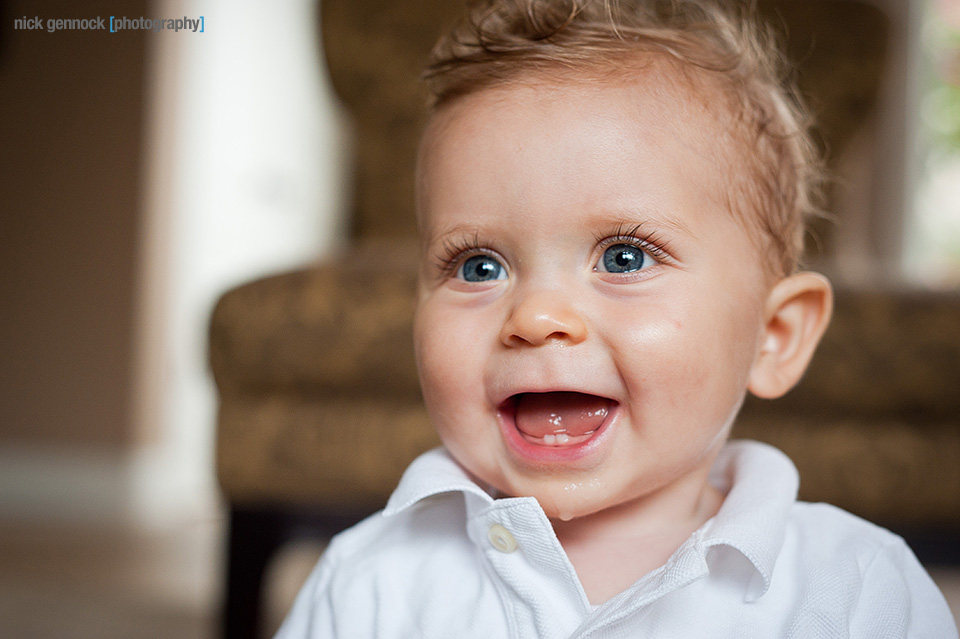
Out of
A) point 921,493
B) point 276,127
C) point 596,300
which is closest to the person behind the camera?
point 596,300

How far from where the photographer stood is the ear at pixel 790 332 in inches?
24.5

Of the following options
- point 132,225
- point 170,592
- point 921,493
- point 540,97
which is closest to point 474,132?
point 540,97

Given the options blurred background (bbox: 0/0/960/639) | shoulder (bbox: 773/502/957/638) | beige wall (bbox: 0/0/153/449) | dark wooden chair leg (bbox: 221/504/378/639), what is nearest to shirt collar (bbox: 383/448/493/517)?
shoulder (bbox: 773/502/957/638)

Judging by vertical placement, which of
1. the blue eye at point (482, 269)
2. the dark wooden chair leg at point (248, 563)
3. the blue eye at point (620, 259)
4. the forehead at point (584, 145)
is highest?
the forehead at point (584, 145)

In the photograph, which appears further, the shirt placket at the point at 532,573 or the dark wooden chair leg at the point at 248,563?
the dark wooden chair leg at the point at 248,563

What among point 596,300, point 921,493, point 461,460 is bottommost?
point 921,493

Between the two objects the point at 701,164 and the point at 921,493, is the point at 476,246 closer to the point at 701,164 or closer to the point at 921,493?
the point at 701,164

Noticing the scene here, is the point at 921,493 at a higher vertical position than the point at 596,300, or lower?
lower

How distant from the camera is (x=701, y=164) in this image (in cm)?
55

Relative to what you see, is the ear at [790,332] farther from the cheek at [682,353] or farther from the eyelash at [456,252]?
the eyelash at [456,252]

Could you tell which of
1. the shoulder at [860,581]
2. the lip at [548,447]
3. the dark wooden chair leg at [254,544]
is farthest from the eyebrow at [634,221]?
the dark wooden chair leg at [254,544]

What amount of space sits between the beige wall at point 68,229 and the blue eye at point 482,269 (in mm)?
2112

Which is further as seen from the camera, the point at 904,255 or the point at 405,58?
the point at 904,255

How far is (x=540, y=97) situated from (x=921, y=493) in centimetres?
77
